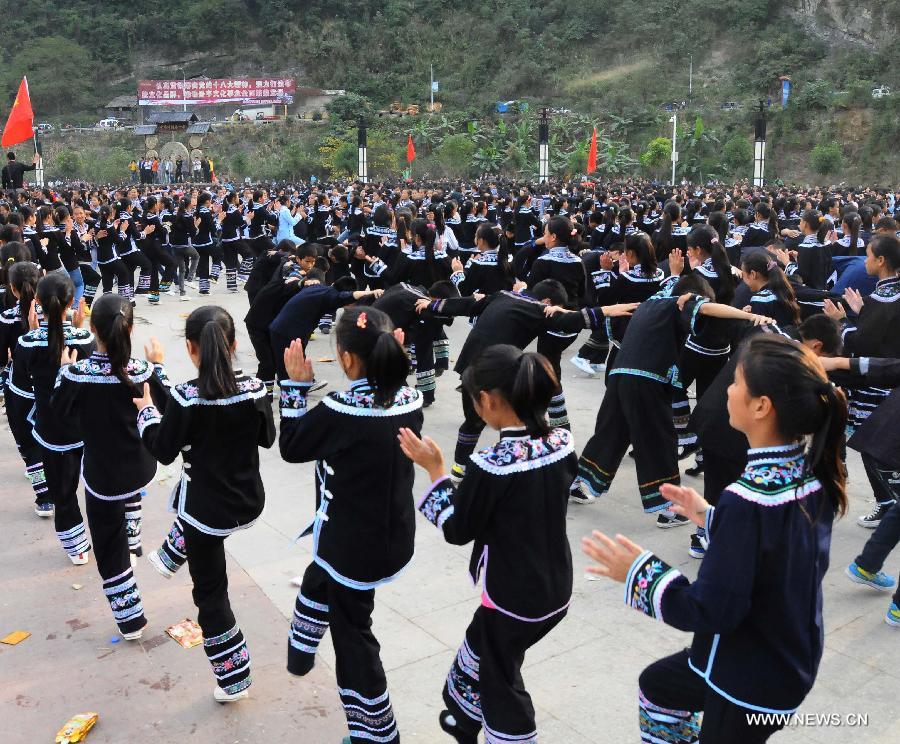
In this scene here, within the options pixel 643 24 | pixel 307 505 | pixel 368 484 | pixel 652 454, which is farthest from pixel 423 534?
pixel 643 24

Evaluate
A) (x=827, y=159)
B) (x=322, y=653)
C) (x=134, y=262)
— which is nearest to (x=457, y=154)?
(x=827, y=159)

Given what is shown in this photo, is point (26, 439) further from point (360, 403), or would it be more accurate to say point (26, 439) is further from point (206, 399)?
point (360, 403)

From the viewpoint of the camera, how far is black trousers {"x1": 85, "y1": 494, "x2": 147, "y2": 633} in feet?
12.5

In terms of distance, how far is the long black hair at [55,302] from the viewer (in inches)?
172

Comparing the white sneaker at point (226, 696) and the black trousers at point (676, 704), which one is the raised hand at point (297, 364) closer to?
the white sneaker at point (226, 696)

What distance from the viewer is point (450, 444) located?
676cm

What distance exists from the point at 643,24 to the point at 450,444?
174 ft

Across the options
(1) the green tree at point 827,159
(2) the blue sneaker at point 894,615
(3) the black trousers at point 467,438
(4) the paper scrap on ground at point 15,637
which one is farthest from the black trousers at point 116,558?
(1) the green tree at point 827,159

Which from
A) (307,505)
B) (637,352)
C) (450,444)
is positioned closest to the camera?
(637,352)

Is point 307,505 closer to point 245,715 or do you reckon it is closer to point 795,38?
point 245,715

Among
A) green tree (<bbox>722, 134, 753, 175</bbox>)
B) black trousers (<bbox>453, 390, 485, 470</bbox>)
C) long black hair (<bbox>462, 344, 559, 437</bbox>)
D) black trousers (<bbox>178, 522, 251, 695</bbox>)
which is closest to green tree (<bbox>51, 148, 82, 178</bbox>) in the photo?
green tree (<bbox>722, 134, 753, 175</bbox>)

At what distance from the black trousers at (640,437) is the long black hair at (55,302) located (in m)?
2.70

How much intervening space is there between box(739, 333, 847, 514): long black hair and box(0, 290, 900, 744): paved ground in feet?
4.77

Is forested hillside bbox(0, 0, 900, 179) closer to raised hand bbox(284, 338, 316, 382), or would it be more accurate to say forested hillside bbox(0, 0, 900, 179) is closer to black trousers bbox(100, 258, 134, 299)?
black trousers bbox(100, 258, 134, 299)
